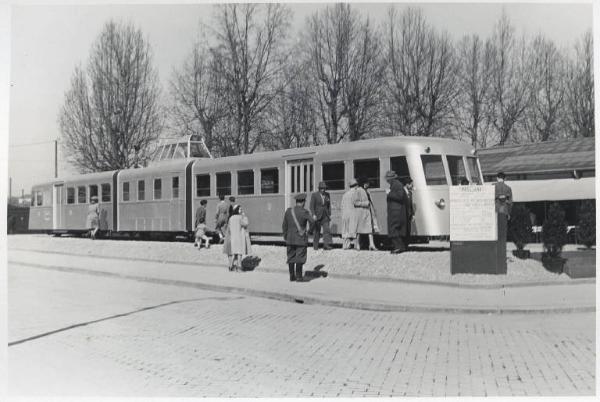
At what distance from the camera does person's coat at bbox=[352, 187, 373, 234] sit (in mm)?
17906

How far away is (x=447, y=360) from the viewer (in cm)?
863

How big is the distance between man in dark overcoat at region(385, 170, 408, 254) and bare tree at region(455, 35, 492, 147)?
259 inches

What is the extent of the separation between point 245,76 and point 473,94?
330 inches

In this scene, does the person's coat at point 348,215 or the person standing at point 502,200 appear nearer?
the person standing at point 502,200

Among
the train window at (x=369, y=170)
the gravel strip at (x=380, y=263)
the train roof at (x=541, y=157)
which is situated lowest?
the gravel strip at (x=380, y=263)

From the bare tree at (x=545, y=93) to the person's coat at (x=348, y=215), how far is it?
5501 mm

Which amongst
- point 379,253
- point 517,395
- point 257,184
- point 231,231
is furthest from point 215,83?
point 517,395

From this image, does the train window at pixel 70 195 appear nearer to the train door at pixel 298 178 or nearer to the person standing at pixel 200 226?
the person standing at pixel 200 226

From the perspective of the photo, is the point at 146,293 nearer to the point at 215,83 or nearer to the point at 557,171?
the point at 215,83

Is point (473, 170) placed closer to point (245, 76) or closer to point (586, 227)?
point (586, 227)

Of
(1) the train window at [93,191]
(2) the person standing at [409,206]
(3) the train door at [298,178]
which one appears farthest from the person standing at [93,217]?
(2) the person standing at [409,206]

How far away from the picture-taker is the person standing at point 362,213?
17906 mm

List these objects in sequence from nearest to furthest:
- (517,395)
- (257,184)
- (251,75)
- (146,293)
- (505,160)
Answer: (517,395)
(146,293)
(257,184)
(251,75)
(505,160)

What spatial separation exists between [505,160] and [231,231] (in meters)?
18.0
